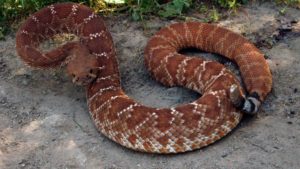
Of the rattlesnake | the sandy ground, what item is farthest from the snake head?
the sandy ground

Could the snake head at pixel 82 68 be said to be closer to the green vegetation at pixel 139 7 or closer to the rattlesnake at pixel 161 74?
the rattlesnake at pixel 161 74

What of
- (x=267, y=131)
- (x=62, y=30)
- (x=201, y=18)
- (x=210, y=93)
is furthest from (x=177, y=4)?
(x=267, y=131)

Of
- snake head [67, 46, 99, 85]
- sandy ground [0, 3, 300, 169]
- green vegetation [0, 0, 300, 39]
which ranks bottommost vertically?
sandy ground [0, 3, 300, 169]

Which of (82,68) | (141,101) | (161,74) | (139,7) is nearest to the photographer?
(82,68)

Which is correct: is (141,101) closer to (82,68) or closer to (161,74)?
(161,74)

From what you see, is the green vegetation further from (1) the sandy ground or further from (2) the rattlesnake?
(2) the rattlesnake

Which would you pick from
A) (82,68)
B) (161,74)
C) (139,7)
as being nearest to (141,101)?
(161,74)

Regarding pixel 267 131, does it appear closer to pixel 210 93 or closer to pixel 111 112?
pixel 210 93
